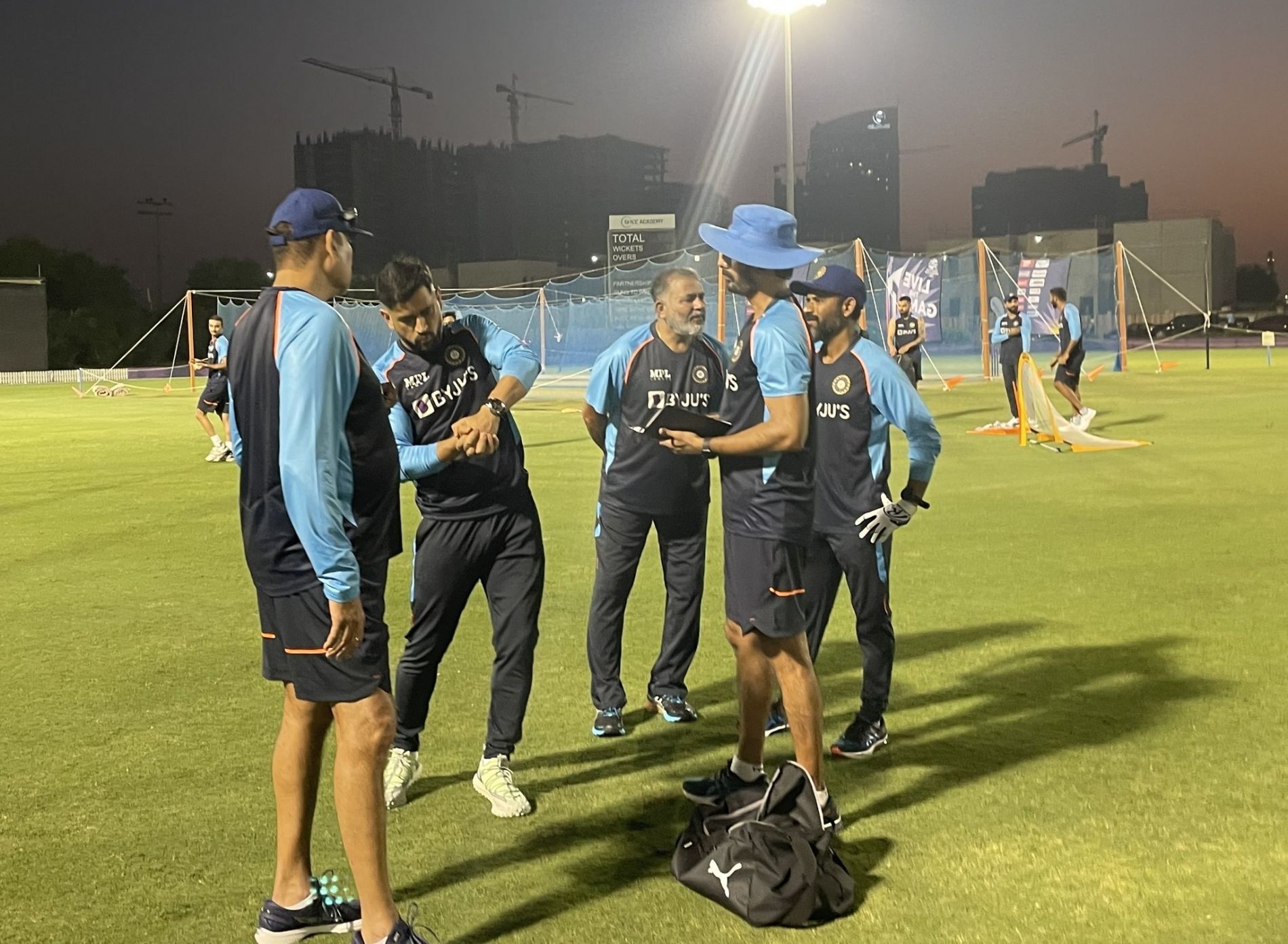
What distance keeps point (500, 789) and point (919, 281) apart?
28.3 meters

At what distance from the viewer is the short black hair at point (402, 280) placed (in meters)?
4.36

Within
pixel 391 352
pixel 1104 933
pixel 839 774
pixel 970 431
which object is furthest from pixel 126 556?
pixel 970 431

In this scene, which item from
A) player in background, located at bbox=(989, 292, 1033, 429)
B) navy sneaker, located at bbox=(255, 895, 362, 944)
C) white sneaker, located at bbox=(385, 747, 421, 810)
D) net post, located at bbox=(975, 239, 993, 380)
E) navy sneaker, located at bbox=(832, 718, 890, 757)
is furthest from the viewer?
net post, located at bbox=(975, 239, 993, 380)

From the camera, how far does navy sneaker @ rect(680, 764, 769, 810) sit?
4051mm

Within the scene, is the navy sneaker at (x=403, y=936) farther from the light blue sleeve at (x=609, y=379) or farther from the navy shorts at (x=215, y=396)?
the navy shorts at (x=215, y=396)

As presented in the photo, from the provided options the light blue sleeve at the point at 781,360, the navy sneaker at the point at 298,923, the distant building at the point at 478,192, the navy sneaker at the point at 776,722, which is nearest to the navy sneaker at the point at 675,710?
the navy sneaker at the point at 776,722

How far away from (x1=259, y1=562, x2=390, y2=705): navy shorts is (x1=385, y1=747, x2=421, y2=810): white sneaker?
1.31 meters

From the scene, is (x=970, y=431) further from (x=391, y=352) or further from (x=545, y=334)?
(x=545, y=334)

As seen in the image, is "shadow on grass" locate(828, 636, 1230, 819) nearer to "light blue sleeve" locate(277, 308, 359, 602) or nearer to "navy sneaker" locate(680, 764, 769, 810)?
"navy sneaker" locate(680, 764, 769, 810)

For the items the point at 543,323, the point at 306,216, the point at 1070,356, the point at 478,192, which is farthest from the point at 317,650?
the point at 478,192

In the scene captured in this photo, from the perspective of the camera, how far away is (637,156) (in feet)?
520

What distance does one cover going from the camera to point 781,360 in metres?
3.92

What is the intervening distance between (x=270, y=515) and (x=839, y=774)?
2620 millimetres

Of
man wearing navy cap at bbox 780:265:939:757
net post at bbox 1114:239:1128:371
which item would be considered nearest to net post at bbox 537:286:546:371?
net post at bbox 1114:239:1128:371
